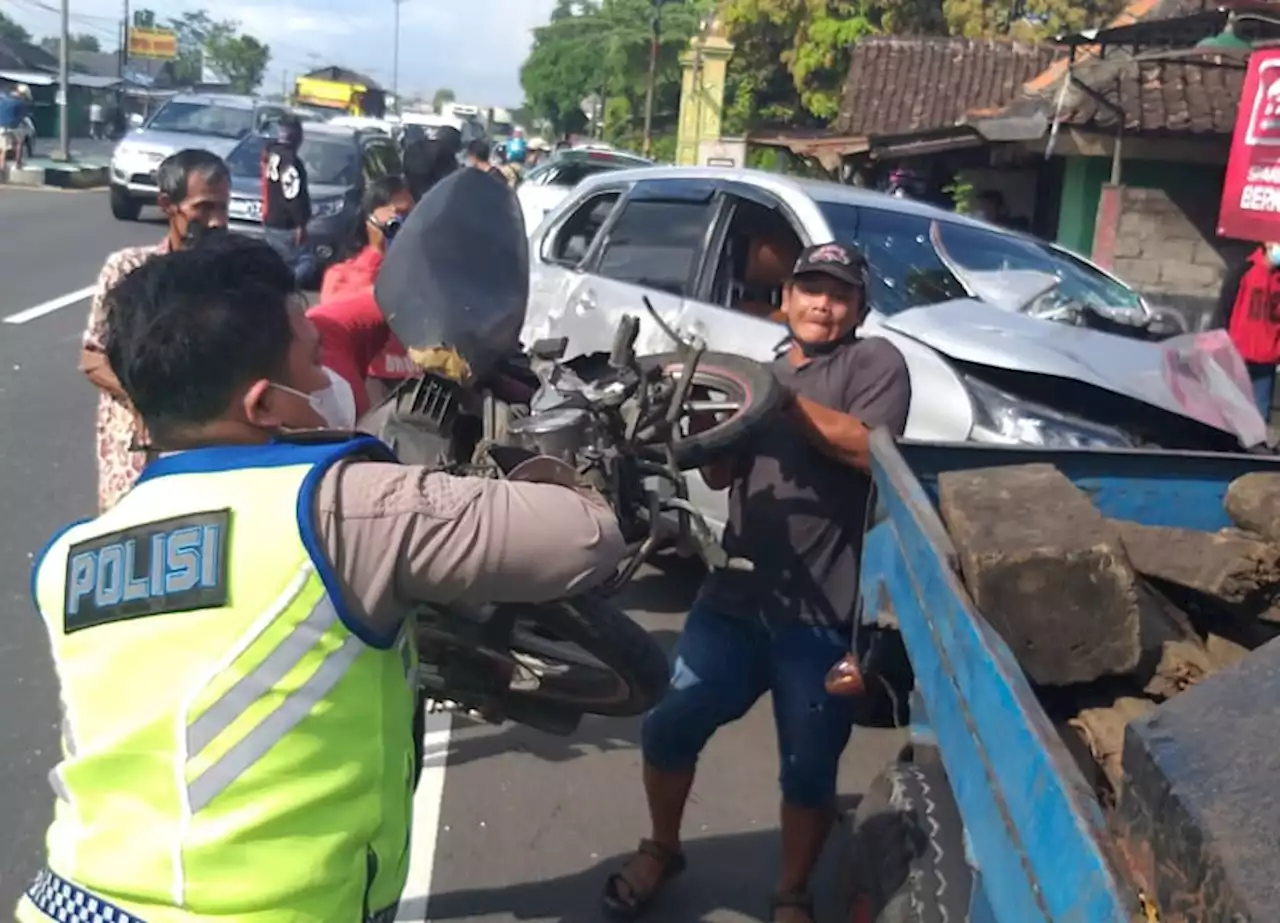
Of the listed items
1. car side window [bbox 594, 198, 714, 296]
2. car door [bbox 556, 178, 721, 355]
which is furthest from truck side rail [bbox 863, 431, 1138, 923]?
car side window [bbox 594, 198, 714, 296]

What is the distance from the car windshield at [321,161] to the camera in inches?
731

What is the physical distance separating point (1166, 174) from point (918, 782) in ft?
35.9

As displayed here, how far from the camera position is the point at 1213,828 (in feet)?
4.98

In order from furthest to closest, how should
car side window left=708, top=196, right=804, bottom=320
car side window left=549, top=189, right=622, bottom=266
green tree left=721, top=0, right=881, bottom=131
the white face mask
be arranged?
green tree left=721, top=0, right=881, bottom=131
car side window left=549, top=189, right=622, bottom=266
car side window left=708, top=196, right=804, bottom=320
the white face mask

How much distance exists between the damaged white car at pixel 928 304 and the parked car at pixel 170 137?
14701 millimetres

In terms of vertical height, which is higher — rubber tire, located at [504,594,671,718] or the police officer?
the police officer

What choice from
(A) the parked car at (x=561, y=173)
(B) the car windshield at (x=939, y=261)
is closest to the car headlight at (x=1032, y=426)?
(B) the car windshield at (x=939, y=261)

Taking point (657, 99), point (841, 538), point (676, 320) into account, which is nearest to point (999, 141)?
point (676, 320)

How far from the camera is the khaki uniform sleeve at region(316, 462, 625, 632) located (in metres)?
1.75

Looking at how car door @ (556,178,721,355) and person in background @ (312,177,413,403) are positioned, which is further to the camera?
car door @ (556,178,721,355)

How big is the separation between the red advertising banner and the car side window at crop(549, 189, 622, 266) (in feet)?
Result: 15.6

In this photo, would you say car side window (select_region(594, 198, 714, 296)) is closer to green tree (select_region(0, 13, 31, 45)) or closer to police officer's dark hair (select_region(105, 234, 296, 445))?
police officer's dark hair (select_region(105, 234, 296, 445))

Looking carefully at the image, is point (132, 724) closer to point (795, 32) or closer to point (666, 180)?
A: point (666, 180)

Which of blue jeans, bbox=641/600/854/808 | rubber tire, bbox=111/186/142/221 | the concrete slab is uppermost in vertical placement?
blue jeans, bbox=641/600/854/808
